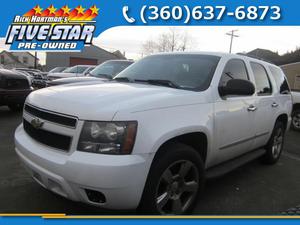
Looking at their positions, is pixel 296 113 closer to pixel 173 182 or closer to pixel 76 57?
pixel 173 182

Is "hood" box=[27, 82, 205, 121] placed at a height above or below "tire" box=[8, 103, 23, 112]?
above

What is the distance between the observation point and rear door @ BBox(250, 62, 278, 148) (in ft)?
14.1

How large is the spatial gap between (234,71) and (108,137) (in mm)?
2198

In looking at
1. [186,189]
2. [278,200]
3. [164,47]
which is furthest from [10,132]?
[164,47]

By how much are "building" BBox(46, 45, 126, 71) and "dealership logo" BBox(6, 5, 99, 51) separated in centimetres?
3655

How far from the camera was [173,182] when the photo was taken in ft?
9.68

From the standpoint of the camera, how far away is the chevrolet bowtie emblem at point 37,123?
285cm

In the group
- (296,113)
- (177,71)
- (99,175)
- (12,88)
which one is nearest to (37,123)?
(99,175)

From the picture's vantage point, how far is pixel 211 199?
3.71 m

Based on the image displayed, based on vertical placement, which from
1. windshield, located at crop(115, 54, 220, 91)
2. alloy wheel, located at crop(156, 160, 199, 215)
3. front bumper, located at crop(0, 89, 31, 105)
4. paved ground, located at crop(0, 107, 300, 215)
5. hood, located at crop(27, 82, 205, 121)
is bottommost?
paved ground, located at crop(0, 107, 300, 215)

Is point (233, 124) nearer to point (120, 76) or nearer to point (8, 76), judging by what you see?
point (120, 76)

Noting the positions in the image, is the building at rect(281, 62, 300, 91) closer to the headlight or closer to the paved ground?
the paved ground

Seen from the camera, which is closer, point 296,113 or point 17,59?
point 296,113

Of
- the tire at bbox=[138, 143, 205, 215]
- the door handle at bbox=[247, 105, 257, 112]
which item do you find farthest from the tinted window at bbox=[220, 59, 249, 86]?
the tire at bbox=[138, 143, 205, 215]
